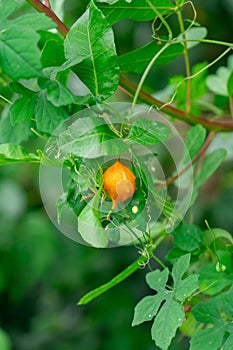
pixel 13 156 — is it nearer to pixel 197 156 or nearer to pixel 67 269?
pixel 197 156

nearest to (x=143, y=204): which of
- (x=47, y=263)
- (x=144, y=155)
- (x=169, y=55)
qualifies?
(x=144, y=155)

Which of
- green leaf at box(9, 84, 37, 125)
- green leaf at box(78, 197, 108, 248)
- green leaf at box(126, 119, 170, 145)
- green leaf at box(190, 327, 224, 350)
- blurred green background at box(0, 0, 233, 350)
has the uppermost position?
green leaf at box(9, 84, 37, 125)

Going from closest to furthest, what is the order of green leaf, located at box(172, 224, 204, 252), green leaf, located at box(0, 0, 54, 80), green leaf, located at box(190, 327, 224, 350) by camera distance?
green leaf, located at box(0, 0, 54, 80)
green leaf, located at box(190, 327, 224, 350)
green leaf, located at box(172, 224, 204, 252)

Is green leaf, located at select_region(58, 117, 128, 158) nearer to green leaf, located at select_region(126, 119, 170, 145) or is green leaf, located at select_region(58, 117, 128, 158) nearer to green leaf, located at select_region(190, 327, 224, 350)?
green leaf, located at select_region(126, 119, 170, 145)

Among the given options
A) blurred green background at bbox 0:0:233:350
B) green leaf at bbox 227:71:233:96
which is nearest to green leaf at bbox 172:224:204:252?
green leaf at bbox 227:71:233:96

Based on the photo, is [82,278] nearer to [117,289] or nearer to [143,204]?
[117,289]
